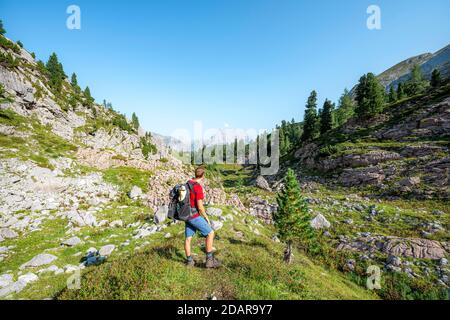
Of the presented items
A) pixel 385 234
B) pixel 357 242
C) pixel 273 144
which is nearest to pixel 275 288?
pixel 357 242

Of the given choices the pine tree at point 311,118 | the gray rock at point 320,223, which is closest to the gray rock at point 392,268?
the gray rock at point 320,223

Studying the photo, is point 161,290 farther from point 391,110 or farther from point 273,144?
point 273,144

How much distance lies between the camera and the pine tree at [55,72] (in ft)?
249

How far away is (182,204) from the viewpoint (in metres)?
6.95

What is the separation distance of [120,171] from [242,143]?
113 meters

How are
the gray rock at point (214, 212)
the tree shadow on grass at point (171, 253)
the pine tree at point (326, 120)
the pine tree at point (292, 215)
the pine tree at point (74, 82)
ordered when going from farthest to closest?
the pine tree at point (74, 82) → the pine tree at point (326, 120) → the gray rock at point (214, 212) → the pine tree at point (292, 215) → the tree shadow on grass at point (171, 253)

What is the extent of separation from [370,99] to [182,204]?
62041mm

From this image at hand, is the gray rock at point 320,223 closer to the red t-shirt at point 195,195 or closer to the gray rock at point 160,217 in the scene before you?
the gray rock at point 160,217

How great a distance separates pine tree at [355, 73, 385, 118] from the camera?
51812 millimetres

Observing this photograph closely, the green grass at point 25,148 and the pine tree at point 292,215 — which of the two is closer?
the pine tree at point 292,215

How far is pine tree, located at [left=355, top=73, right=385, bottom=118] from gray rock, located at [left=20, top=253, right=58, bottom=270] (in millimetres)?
64761

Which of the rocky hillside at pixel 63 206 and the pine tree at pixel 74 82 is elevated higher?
the pine tree at pixel 74 82

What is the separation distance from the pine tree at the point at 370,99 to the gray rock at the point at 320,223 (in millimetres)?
46596

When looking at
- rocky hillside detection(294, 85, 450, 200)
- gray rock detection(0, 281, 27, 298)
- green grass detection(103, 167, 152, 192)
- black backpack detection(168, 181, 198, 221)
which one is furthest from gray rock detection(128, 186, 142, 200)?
rocky hillside detection(294, 85, 450, 200)
